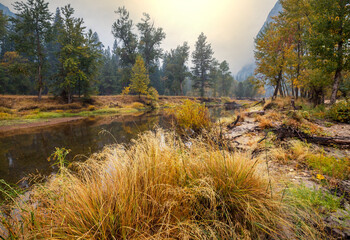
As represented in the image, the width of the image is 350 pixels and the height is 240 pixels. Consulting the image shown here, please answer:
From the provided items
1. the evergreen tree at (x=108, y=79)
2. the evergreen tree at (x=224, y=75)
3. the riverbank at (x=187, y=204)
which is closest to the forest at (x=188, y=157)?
the riverbank at (x=187, y=204)

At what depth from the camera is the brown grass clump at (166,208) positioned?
118 centimetres

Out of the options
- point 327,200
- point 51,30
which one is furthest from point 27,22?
point 327,200

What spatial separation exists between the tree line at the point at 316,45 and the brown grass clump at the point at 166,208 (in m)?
10.9

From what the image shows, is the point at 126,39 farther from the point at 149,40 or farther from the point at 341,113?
the point at 341,113

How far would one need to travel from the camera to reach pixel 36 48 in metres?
19.3

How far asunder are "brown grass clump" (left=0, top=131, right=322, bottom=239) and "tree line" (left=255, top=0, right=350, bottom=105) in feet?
35.7

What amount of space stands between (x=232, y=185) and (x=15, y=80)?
42.0m

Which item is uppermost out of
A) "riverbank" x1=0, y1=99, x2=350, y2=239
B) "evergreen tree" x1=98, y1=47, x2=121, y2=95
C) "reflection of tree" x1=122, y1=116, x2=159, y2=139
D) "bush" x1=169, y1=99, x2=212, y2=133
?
"evergreen tree" x1=98, y1=47, x2=121, y2=95

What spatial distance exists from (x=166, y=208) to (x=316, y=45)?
1238 centimetres

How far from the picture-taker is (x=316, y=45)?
8477 mm

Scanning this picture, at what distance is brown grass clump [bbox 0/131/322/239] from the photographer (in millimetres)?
1182

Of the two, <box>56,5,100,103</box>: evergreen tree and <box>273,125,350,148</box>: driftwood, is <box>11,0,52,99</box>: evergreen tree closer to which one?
<box>56,5,100,103</box>: evergreen tree

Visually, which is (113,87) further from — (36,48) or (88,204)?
(88,204)

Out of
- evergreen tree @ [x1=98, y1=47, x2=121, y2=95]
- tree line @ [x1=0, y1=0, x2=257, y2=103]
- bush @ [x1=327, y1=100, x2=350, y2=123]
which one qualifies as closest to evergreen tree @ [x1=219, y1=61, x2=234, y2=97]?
tree line @ [x1=0, y1=0, x2=257, y2=103]
